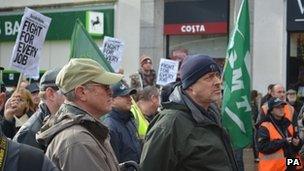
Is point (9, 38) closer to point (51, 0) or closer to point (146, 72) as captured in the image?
point (51, 0)

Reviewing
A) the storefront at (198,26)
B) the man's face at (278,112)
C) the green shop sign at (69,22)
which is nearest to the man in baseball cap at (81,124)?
the man's face at (278,112)

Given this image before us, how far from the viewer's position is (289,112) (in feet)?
31.6

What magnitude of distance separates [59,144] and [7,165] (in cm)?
95

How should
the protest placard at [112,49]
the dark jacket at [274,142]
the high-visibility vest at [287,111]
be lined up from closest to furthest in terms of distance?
1. the dark jacket at [274,142]
2. the high-visibility vest at [287,111]
3. the protest placard at [112,49]

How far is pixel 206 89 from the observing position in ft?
14.3

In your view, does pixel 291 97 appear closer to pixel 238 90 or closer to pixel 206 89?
pixel 238 90

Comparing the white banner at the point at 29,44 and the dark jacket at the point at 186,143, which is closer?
the dark jacket at the point at 186,143

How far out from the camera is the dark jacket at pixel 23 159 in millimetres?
2402

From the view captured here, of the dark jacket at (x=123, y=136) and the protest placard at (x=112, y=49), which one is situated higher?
the protest placard at (x=112, y=49)

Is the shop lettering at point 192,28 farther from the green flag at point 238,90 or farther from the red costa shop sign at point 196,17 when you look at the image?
the green flag at point 238,90

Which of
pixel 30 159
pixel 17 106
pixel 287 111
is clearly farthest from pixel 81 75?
pixel 287 111

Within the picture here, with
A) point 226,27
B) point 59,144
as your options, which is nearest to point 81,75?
point 59,144

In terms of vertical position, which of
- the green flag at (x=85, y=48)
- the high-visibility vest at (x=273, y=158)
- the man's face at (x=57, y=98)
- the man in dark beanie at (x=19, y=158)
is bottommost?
the high-visibility vest at (x=273, y=158)

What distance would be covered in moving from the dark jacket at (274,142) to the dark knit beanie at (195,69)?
15.2 feet
